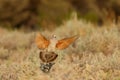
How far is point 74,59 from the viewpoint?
21.5 feet

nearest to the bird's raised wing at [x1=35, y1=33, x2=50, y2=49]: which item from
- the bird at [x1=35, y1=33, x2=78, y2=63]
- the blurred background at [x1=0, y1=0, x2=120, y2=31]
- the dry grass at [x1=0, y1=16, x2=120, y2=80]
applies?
the bird at [x1=35, y1=33, x2=78, y2=63]

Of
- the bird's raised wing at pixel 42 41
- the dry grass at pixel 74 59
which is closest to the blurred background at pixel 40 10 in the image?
the dry grass at pixel 74 59

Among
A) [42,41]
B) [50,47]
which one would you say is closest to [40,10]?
[42,41]

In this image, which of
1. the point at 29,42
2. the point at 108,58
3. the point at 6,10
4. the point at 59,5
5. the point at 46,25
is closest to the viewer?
the point at 108,58

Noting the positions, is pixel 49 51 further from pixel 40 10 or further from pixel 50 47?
pixel 40 10

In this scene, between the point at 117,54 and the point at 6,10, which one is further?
the point at 6,10

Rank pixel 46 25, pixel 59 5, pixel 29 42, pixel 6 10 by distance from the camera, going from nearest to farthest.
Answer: pixel 29 42 → pixel 46 25 → pixel 6 10 → pixel 59 5

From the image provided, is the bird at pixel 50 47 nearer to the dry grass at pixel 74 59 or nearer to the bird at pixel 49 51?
the bird at pixel 49 51

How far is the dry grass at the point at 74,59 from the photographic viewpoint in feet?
18.8

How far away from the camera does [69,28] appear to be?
9070 millimetres

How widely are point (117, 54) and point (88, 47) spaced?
1.04 metres

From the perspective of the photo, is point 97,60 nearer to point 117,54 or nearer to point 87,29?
point 117,54

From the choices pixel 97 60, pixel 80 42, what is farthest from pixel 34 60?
pixel 80 42

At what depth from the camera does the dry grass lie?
18.8ft
